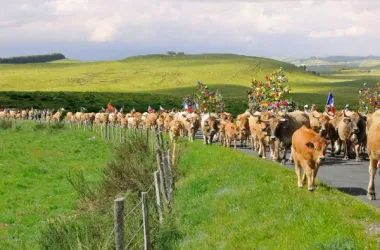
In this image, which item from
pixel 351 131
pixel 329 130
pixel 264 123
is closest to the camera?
pixel 264 123

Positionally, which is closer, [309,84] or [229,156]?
[229,156]

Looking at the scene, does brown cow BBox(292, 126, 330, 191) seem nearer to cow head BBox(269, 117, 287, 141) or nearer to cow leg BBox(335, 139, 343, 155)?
cow head BBox(269, 117, 287, 141)

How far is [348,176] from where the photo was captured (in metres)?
19.5

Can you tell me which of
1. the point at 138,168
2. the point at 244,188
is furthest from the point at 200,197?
the point at 138,168

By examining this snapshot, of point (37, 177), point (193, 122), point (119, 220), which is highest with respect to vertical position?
point (119, 220)

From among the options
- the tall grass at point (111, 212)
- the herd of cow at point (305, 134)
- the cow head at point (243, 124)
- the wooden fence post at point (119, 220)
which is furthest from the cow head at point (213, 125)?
the wooden fence post at point (119, 220)

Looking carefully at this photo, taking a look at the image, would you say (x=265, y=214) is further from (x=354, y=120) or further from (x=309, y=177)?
(x=354, y=120)

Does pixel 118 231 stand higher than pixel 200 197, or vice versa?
pixel 118 231

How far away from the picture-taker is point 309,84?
7160 inches

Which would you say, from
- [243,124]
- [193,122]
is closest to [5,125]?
[193,122]

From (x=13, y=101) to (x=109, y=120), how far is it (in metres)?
48.7

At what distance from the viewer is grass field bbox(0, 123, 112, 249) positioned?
60.7 ft

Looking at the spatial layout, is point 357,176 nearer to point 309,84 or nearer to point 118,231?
point 118,231

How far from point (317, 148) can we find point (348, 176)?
602 cm
